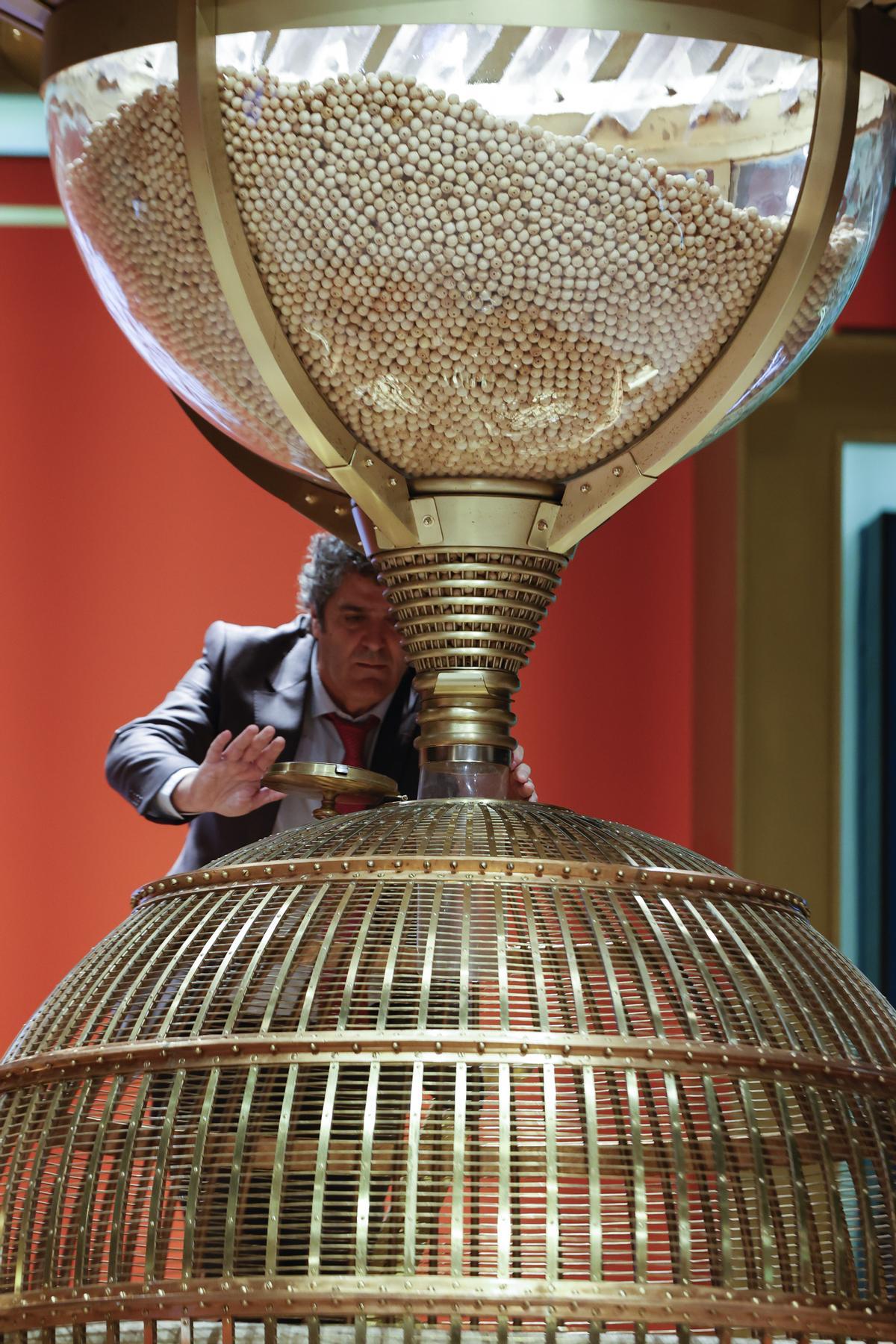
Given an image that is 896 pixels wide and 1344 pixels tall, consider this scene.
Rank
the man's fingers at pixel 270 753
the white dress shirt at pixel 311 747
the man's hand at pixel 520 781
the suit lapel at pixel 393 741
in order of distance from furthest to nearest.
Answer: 1. the white dress shirt at pixel 311 747
2. the suit lapel at pixel 393 741
3. the man's fingers at pixel 270 753
4. the man's hand at pixel 520 781

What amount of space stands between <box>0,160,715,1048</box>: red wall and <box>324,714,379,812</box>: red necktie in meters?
0.33

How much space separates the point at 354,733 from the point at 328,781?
2.33 feet

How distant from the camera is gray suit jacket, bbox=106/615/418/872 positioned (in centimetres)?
151

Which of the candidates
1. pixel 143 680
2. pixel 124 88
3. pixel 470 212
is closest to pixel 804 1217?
pixel 470 212

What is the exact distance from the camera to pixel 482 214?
23.2 inches

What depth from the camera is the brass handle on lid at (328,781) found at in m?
Answer: 0.73

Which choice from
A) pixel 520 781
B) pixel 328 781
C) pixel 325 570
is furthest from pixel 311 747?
pixel 328 781

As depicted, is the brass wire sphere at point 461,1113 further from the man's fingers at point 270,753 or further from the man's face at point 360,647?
the man's face at point 360,647

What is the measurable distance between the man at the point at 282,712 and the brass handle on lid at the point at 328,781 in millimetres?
524

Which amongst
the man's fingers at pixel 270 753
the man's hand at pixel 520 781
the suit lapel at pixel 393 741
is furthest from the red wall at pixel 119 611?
the man's hand at pixel 520 781

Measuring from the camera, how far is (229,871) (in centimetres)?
64

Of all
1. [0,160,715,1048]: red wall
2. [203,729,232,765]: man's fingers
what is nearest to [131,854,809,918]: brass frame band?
[203,729,232,765]: man's fingers

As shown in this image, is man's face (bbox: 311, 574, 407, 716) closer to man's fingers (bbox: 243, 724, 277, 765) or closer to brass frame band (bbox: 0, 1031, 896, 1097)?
man's fingers (bbox: 243, 724, 277, 765)

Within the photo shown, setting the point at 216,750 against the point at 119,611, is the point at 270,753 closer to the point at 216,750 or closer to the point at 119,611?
the point at 216,750
